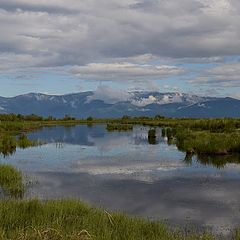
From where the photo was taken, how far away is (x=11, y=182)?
75.4ft

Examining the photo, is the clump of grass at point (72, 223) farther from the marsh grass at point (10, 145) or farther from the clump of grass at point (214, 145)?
the marsh grass at point (10, 145)

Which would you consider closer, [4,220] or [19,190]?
[4,220]

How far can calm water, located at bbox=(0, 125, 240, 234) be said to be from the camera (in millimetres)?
18938

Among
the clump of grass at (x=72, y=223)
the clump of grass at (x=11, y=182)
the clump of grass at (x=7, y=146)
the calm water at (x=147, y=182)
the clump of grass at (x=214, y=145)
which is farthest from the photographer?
the clump of grass at (x=7, y=146)

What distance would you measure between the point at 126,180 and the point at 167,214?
8317 mm

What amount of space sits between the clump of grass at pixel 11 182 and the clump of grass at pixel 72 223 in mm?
6055

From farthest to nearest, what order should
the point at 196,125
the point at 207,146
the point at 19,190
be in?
1. the point at 196,125
2. the point at 207,146
3. the point at 19,190

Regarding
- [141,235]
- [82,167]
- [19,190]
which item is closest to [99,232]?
[141,235]

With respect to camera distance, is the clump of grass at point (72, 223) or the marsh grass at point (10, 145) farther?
the marsh grass at point (10, 145)

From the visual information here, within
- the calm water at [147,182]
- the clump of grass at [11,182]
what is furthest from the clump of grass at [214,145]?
the clump of grass at [11,182]

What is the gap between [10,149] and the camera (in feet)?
137

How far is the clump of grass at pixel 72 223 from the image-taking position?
458 inches

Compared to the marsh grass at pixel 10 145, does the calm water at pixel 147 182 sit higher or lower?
lower

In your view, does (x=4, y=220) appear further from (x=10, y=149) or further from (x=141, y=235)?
(x=10, y=149)
